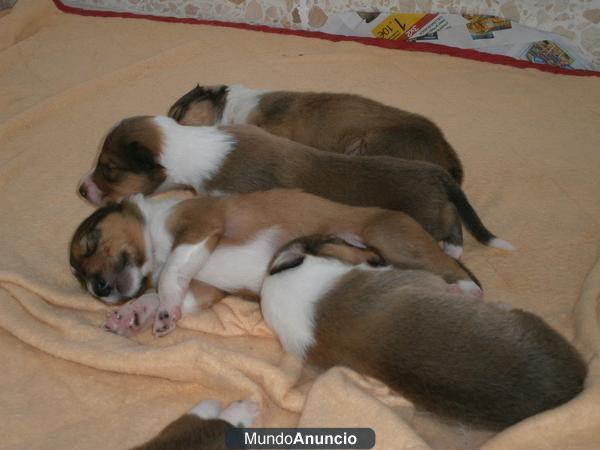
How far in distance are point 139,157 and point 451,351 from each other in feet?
6.85

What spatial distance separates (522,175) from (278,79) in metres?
2.20

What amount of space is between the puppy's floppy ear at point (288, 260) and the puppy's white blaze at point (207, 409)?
61cm

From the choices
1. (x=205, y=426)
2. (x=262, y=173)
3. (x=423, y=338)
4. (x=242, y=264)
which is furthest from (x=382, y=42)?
(x=205, y=426)

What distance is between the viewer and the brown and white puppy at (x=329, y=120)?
3633 mm

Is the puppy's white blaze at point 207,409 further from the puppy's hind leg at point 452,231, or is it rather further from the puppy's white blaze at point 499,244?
the puppy's white blaze at point 499,244

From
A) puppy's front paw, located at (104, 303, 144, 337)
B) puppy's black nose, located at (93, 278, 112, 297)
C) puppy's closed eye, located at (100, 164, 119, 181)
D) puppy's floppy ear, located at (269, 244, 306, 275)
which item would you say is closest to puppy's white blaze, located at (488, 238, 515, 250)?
puppy's floppy ear, located at (269, 244, 306, 275)

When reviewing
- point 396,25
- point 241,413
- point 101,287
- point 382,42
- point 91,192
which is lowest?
point 241,413

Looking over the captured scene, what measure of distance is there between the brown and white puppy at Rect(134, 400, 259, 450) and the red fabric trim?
388 centimetres

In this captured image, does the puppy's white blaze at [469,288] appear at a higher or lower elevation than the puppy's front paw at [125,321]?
higher

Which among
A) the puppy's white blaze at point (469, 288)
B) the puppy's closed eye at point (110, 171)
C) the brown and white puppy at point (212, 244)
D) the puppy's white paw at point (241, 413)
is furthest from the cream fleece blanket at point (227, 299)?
the puppy's closed eye at point (110, 171)

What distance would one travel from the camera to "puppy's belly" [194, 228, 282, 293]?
3.13 m

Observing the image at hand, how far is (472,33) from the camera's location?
5441mm

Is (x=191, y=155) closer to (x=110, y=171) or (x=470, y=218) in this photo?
(x=110, y=171)

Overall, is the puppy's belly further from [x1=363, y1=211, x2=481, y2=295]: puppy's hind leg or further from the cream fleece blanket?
[x1=363, y1=211, x2=481, y2=295]: puppy's hind leg
